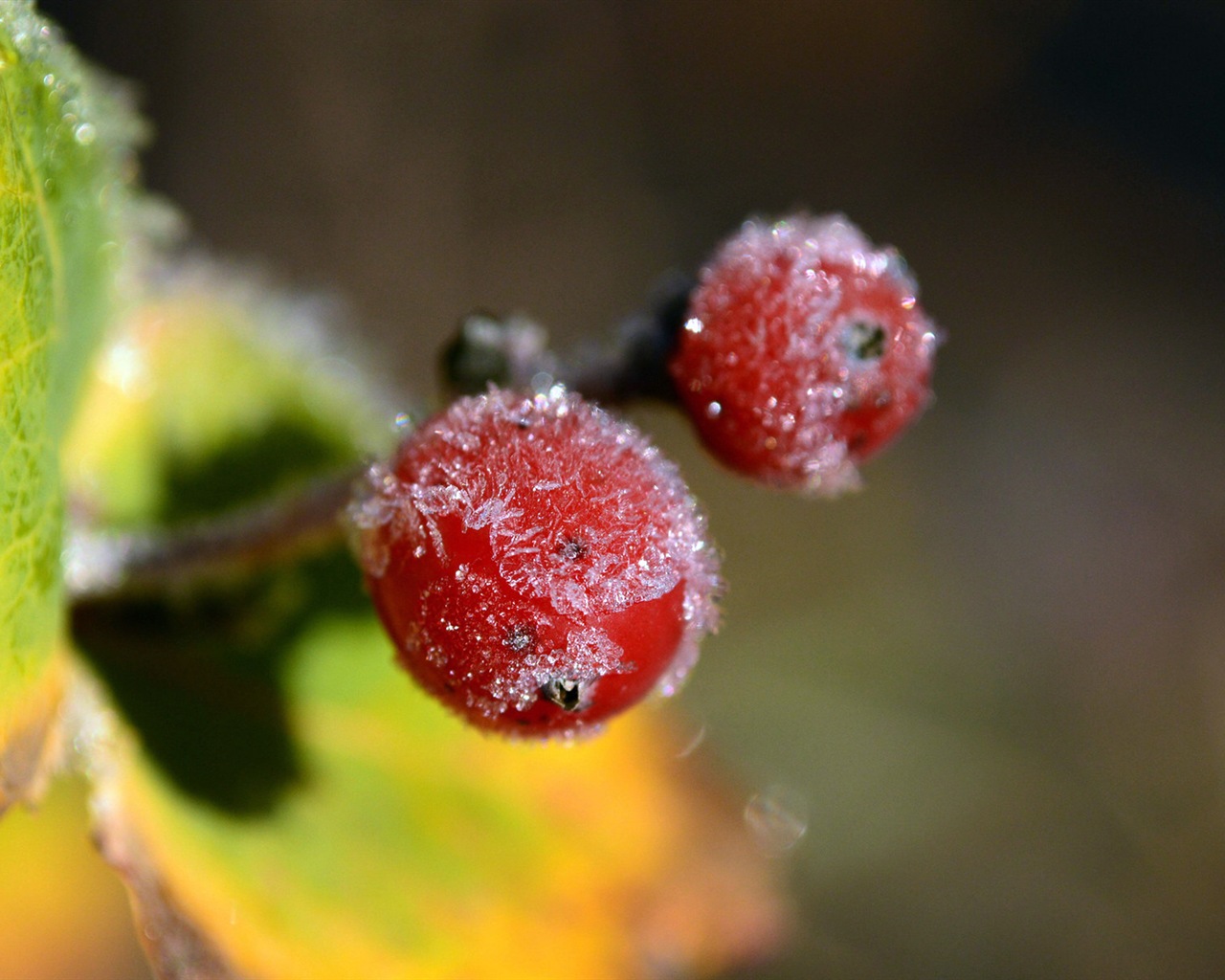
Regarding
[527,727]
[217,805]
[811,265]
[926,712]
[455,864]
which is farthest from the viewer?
[926,712]

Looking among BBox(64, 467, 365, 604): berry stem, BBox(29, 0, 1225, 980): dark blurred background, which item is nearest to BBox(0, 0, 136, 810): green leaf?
BBox(64, 467, 365, 604): berry stem

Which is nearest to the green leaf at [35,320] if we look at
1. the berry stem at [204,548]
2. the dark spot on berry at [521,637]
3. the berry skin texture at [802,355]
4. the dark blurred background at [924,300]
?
the berry stem at [204,548]

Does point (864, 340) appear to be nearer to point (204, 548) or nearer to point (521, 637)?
point (521, 637)

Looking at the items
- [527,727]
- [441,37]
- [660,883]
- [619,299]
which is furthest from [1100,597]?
[527,727]

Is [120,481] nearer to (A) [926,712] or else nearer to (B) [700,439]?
(B) [700,439]

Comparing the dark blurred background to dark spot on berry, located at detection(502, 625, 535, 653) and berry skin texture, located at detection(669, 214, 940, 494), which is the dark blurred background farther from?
dark spot on berry, located at detection(502, 625, 535, 653)

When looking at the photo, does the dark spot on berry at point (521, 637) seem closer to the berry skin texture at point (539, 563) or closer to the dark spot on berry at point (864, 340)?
the berry skin texture at point (539, 563)
